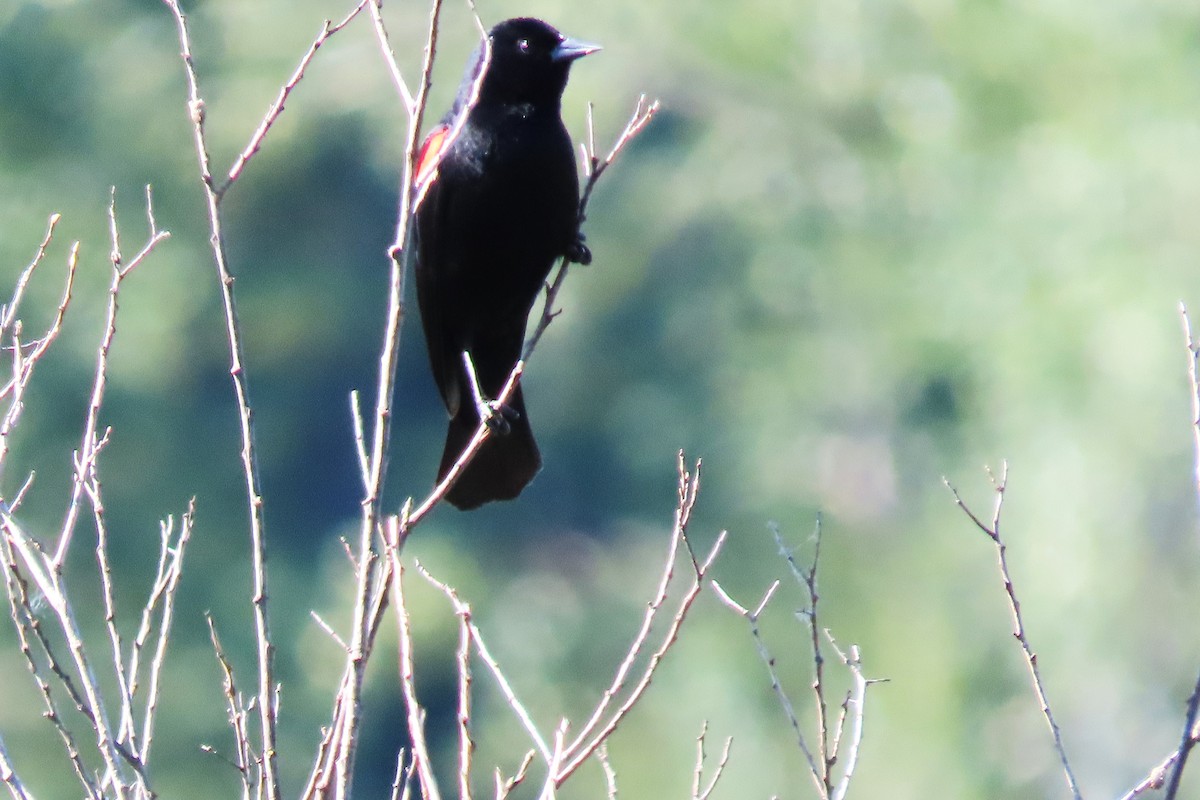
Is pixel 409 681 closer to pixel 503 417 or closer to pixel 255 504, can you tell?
pixel 255 504

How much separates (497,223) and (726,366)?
31.7 feet

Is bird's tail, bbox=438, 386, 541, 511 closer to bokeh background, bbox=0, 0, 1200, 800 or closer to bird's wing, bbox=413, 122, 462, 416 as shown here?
bird's wing, bbox=413, 122, 462, 416

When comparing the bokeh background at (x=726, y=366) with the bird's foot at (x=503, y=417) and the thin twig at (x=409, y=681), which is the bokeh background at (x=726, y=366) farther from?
the thin twig at (x=409, y=681)

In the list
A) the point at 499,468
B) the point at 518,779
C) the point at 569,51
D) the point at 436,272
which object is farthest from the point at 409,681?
the point at 569,51

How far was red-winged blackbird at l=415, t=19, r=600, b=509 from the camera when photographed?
11.1 feet

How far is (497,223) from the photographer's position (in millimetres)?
3426

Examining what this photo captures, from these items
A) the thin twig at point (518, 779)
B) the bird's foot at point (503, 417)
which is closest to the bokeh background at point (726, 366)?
the bird's foot at point (503, 417)

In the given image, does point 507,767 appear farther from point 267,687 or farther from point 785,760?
point 267,687

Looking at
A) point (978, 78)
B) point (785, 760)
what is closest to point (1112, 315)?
point (978, 78)

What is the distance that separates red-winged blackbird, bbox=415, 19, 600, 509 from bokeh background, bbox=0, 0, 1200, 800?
4783 millimetres

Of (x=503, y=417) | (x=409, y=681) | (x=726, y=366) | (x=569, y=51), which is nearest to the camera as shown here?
(x=409, y=681)

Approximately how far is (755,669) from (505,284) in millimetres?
7625

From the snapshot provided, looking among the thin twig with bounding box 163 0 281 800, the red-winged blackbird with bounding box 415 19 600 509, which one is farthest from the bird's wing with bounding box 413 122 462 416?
the thin twig with bounding box 163 0 281 800

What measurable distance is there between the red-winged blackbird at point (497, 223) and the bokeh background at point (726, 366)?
15.7 feet
